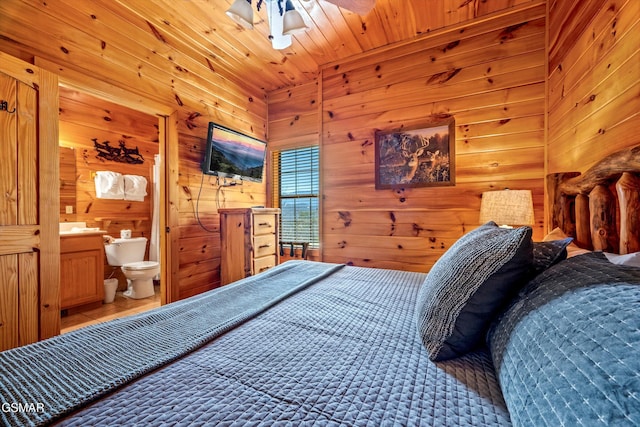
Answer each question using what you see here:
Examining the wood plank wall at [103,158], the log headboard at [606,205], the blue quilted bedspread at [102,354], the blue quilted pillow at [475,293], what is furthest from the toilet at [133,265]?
the log headboard at [606,205]

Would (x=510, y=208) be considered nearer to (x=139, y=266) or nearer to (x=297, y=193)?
(x=297, y=193)

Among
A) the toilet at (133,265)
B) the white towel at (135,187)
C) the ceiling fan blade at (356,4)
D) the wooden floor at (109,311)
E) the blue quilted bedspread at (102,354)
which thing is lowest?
the wooden floor at (109,311)

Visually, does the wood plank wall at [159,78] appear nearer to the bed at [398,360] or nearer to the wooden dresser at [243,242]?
the wooden dresser at [243,242]

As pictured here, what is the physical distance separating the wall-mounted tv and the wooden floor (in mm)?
1716

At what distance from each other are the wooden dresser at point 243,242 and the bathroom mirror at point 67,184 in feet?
6.91

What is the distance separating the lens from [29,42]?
67.1 inches

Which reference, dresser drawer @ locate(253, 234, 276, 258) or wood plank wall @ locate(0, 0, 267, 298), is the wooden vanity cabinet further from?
dresser drawer @ locate(253, 234, 276, 258)

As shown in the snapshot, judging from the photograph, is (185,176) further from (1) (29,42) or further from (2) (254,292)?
(2) (254,292)

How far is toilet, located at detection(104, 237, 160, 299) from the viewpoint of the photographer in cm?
323

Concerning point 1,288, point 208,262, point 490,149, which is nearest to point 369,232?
point 490,149

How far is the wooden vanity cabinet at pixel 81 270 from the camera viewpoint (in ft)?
8.80

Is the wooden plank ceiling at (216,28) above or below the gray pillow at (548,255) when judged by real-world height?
above

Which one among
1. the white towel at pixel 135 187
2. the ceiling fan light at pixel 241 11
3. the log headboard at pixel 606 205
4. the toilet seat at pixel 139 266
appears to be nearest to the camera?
the log headboard at pixel 606 205

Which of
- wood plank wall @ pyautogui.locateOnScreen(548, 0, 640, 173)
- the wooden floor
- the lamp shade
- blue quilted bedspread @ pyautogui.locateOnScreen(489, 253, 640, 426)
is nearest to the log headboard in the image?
wood plank wall @ pyautogui.locateOnScreen(548, 0, 640, 173)
